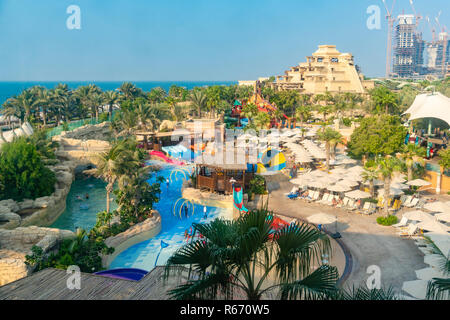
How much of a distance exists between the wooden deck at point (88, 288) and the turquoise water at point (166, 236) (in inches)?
258

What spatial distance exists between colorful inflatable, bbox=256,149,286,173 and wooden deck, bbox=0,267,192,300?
22.1 meters

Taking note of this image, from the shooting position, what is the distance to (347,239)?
1803 cm

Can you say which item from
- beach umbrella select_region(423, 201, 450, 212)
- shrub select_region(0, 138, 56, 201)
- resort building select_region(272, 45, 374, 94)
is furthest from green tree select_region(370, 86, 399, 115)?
shrub select_region(0, 138, 56, 201)

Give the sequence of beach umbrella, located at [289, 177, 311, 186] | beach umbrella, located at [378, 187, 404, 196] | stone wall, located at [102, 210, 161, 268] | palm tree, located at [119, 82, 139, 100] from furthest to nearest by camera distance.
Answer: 1. palm tree, located at [119, 82, 139, 100]
2. beach umbrella, located at [289, 177, 311, 186]
3. beach umbrella, located at [378, 187, 404, 196]
4. stone wall, located at [102, 210, 161, 268]

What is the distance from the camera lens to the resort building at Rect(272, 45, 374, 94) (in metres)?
94.7

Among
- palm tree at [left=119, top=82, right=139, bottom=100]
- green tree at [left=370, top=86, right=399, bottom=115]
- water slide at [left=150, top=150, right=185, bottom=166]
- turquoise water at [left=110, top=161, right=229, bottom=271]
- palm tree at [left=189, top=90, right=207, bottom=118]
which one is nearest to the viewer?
turquoise water at [left=110, top=161, right=229, bottom=271]

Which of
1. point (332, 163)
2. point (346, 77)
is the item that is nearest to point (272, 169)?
point (332, 163)

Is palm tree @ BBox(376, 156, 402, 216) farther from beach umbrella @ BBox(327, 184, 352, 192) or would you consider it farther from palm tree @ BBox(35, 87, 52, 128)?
palm tree @ BBox(35, 87, 52, 128)

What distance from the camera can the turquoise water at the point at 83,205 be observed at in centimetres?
2373

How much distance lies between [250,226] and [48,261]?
39.6 feet

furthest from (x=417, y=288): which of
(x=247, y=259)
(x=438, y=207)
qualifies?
(x=438, y=207)

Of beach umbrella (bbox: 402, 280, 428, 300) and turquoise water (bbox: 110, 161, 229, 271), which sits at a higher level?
beach umbrella (bbox: 402, 280, 428, 300)

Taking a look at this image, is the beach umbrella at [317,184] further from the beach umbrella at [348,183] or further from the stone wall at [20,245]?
the stone wall at [20,245]

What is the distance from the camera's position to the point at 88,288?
32.5 feet
